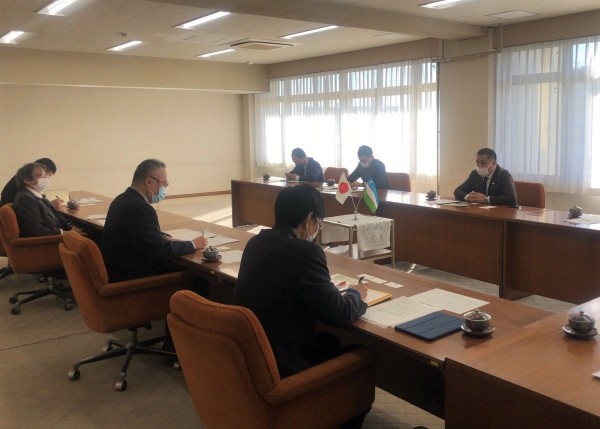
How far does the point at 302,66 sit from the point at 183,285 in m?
7.74

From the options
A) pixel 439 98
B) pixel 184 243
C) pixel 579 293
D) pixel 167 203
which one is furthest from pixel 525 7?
pixel 167 203

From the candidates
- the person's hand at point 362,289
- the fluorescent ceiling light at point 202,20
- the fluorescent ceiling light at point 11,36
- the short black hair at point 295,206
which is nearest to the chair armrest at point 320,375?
the person's hand at point 362,289

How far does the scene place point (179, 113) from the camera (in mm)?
11281

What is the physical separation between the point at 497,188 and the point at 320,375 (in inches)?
143

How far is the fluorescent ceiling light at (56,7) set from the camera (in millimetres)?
5480

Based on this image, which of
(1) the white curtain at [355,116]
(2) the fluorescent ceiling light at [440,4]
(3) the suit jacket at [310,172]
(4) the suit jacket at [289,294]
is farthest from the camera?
(1) the white curtain at [355,116]

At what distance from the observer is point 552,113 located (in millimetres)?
6594

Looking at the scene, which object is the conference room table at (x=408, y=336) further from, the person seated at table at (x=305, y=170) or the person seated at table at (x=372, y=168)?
the person seated at table at (x=305, y=170)

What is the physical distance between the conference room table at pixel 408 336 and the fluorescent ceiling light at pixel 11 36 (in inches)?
202

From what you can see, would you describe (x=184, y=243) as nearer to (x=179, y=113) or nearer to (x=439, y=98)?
(x=439, y=98)

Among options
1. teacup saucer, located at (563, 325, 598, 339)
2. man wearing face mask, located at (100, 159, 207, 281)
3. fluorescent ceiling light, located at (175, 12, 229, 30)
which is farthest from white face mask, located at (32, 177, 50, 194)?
teacup saucer, located at (563, 325, 598, 339)

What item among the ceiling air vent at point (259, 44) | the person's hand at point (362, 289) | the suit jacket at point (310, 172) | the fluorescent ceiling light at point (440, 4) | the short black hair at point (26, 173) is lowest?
the person's hand at point (362, 289)

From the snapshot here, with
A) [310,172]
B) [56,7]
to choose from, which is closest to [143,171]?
[56,7]

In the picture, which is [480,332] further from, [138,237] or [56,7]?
[56,7]
